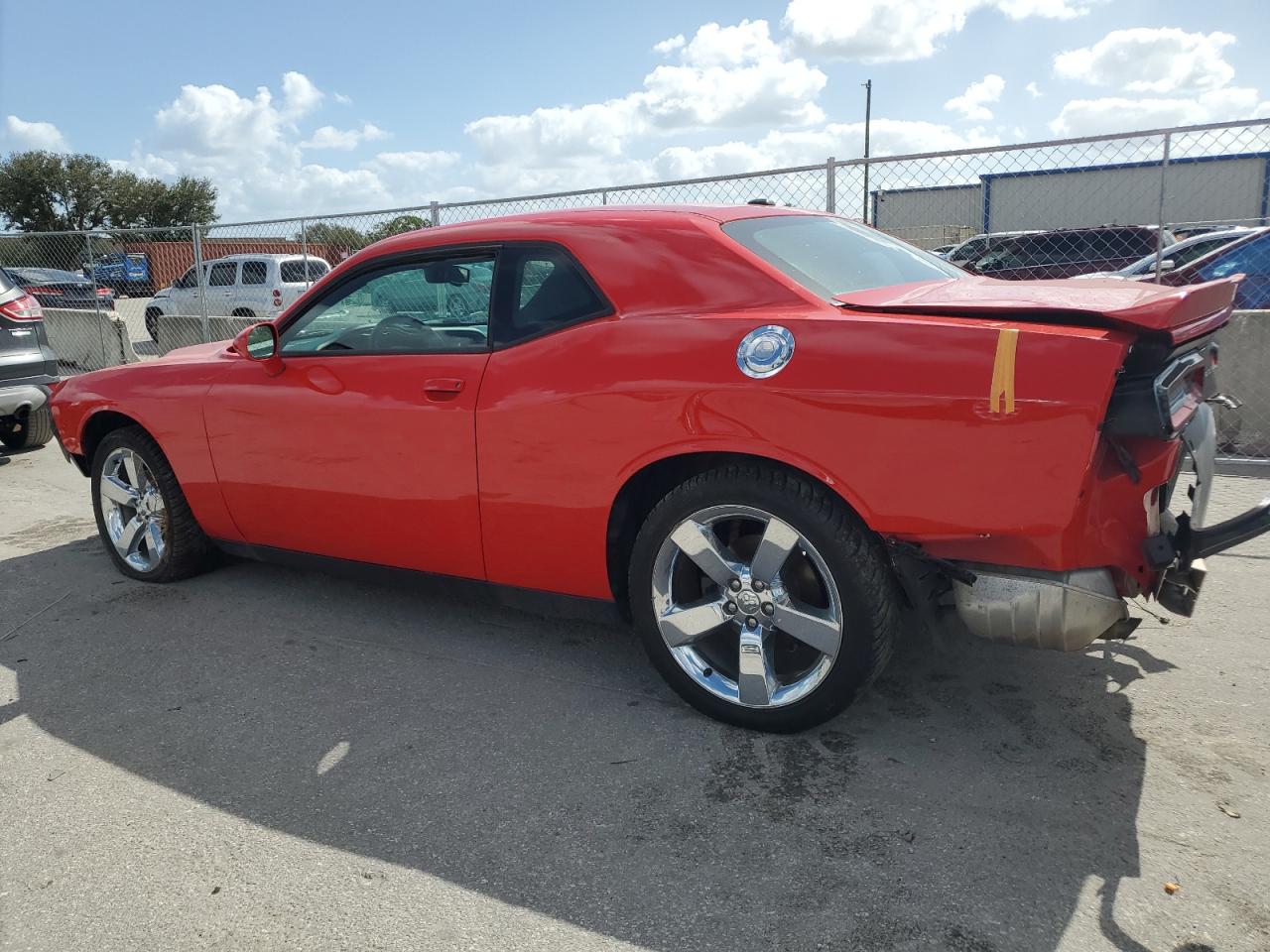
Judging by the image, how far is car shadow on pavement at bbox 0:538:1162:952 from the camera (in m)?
2.26

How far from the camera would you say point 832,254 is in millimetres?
3320

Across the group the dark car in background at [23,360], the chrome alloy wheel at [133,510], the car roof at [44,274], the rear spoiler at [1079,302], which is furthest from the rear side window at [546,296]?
the car roof at [44,274]

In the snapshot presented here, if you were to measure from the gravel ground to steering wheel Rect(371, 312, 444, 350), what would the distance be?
1.20 meters

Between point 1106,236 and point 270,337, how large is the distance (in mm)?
7533

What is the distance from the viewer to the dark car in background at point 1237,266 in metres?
7.87

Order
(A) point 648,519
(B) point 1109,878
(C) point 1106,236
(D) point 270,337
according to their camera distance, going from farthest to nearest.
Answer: (C) point 1106,236, (D) point 270,337, (A) point 648,519, (B) point 1109,878

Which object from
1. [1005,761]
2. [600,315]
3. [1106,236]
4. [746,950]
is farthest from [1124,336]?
[1106,236]

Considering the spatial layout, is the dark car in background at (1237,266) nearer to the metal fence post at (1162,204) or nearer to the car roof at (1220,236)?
the car roof at (1220,236)

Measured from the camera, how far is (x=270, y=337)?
3910mm

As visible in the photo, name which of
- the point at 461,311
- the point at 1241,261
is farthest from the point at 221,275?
the point at 1241,261

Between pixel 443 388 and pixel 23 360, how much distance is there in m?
5.81

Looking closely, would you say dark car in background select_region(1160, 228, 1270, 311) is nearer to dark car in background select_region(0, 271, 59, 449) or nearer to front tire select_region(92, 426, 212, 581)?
front tire select_region(92, 426, 212, 581)

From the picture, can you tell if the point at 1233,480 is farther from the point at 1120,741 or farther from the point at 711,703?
the point at 711,703

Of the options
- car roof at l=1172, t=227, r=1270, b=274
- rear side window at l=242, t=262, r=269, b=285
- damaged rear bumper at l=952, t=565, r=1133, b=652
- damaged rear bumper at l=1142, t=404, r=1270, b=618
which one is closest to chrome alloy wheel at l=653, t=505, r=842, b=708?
damaged rear bumper at l=952, t=565, r=1133, b=652
